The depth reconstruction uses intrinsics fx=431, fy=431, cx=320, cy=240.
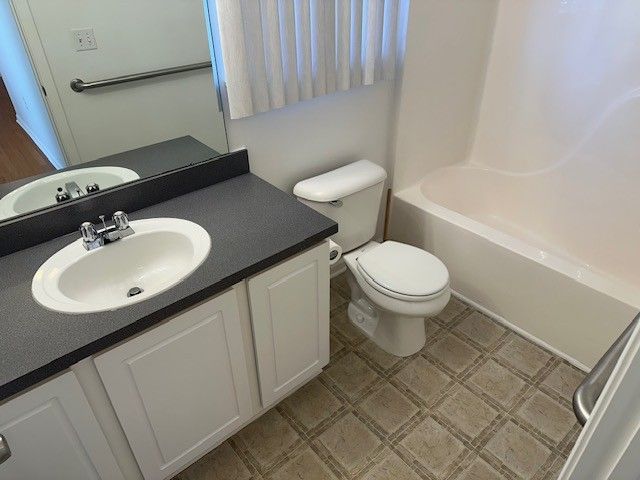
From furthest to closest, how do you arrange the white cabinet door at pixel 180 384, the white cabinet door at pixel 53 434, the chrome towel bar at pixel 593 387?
the white cabinet door at pixel 180 384, the white cabinet door at pixel 53 434, the chrome towel bar at pixel 593 387

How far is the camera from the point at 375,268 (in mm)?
1838

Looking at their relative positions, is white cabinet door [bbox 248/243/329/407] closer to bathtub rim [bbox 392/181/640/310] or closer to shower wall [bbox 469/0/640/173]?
bathtub rim [bbox 392/181/640/310]

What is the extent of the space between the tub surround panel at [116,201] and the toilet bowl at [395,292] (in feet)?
2.22

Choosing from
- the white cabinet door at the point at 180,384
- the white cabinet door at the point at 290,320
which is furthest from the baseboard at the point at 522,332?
the white cabinet door at the point at 180,384

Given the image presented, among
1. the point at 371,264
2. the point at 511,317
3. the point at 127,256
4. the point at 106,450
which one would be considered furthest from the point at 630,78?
the point at 106,450

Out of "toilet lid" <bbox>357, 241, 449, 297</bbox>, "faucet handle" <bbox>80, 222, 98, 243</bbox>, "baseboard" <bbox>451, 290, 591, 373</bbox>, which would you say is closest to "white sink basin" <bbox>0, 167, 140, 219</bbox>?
"faucet handle" <bbox>80, 222, 98, 243</bbox>

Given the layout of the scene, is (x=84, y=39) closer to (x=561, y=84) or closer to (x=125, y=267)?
(x=125, y=267)

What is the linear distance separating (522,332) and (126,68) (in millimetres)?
1996

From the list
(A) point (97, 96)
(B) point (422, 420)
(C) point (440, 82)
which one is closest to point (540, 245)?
(C) point (440, 82)

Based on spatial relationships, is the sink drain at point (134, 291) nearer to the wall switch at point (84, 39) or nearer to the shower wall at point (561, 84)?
the wall switch at point (84, 39)

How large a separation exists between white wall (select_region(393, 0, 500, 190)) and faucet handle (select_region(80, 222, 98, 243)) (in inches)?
58.6

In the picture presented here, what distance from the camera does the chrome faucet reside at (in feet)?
4.05

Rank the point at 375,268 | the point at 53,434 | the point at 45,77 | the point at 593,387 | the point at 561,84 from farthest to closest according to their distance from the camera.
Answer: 1. the point at 561,84
2. the point at 375,268
3. the point at 45,77
4. the point at 53,434
5. the point at 593,387

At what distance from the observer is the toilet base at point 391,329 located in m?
1.92
